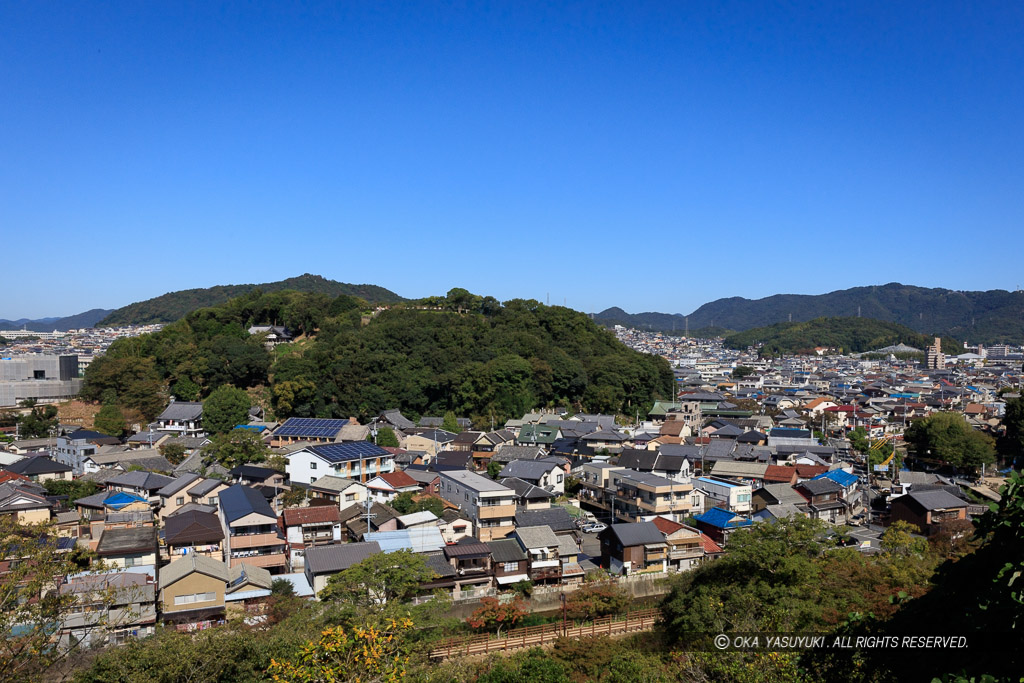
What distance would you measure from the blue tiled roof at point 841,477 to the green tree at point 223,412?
19.0 metres

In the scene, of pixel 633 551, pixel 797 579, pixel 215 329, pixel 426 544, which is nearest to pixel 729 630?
pixel 797 579

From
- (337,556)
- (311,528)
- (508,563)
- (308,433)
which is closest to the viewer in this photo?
(337,556)

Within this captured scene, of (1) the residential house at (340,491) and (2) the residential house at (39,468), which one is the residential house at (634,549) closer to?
(1) the residential house at (340,491)

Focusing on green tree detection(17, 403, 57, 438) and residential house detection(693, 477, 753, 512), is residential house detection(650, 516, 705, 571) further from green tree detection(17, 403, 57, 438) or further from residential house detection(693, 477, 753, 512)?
green tree detection(17, 403, 57, 438)

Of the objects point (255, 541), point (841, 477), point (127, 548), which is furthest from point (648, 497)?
point (127, 548)

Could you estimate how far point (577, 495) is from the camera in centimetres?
1795

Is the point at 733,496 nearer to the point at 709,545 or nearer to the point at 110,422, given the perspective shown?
the point at 709,545

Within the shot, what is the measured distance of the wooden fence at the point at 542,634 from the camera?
30.2 ft

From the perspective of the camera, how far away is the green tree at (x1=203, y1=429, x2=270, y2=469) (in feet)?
58.3

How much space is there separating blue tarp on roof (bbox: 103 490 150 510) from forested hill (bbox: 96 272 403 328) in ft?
220

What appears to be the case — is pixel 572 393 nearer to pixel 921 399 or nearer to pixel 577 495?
pixel 577 495

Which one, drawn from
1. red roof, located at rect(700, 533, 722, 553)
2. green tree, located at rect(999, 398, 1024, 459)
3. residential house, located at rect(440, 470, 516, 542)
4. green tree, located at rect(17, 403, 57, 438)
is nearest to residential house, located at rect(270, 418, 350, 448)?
residential house, located at rect(440, 470, 516, 542)

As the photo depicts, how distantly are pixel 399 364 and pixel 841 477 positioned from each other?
16608 millimetres

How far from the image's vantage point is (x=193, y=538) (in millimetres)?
11445
